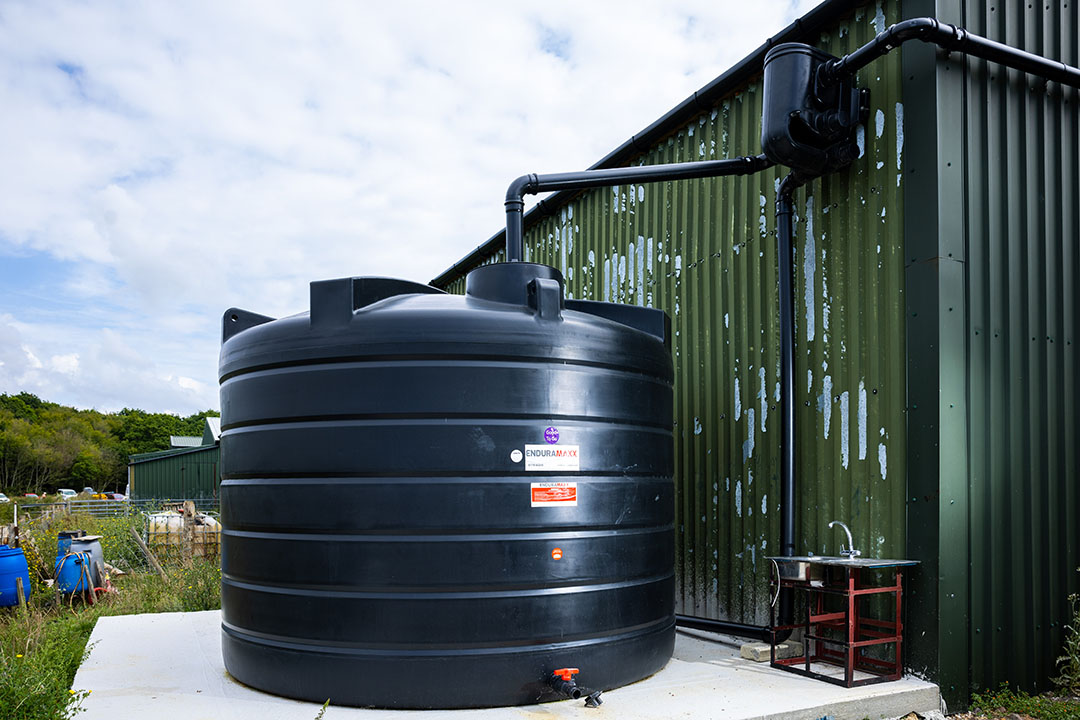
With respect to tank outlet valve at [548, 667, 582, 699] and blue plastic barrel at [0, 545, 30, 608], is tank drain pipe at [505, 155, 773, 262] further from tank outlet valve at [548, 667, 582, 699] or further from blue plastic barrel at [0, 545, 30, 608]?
blue plastic barrel at [0, 545, 30, 608]

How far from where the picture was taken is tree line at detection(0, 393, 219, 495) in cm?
5878

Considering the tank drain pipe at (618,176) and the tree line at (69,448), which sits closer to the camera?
the tank drain pipe at (618,176)

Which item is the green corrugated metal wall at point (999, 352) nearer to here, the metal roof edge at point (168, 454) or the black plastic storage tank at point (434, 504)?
the black plastic storage tank at point (434, 504)

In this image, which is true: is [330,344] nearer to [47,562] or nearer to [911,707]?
[911,707]

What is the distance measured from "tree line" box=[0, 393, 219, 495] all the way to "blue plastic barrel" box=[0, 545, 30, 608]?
51.4 meters

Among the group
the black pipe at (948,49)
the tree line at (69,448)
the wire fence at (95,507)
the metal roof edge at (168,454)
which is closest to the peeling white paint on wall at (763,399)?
the black pipe at (948,49)

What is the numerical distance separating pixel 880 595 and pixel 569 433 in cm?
202

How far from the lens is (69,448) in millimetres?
61406

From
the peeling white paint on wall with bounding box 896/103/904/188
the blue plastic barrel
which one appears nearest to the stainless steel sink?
the peeling white paint on wall with bounding box 896/103/904/188

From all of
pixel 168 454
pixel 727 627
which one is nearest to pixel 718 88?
pixel 727 627

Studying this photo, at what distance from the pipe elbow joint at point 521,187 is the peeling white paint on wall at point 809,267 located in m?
1.80

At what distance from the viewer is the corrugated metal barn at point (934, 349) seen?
4.37 m

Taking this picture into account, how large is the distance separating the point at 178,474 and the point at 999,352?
3294cm

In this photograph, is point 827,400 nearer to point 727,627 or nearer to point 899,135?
point 899,135
